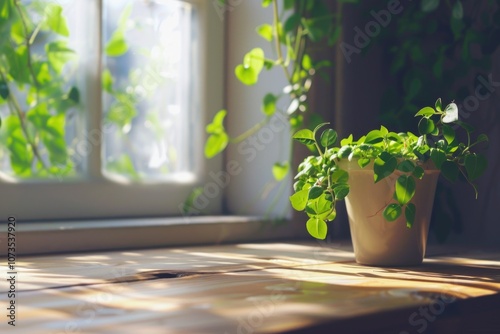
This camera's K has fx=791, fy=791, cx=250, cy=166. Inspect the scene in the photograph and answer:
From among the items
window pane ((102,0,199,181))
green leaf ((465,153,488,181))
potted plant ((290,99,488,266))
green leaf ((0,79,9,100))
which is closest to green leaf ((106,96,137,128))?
window pane ((102,0,199,181))

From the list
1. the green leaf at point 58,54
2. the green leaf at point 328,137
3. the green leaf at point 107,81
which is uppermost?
the green leaf at point 58,54

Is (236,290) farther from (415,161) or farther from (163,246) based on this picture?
(163,246)

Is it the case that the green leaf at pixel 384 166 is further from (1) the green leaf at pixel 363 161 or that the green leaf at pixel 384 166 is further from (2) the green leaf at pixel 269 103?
(2) the green leaf at pixel 269 103

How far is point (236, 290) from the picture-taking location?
0.99 m

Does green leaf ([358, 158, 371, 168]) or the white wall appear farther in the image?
the white wall

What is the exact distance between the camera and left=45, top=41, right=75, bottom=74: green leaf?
1578mm

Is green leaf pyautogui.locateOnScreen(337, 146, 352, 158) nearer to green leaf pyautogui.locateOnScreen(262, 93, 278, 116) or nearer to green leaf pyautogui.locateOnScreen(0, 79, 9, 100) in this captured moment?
green leaf pyautogui.locateOnScreen(262, 93, 278, 116)

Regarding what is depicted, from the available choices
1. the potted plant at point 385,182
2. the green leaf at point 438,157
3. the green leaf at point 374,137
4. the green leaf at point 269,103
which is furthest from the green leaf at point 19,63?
the green leaf at point 438,157

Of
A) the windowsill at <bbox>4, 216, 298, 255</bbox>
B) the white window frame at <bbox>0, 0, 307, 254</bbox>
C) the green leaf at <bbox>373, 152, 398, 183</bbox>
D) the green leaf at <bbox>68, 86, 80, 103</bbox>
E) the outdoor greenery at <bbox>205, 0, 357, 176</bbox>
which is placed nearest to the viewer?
the green leaf at <bbox>373, 152, 398, 183</bbox>

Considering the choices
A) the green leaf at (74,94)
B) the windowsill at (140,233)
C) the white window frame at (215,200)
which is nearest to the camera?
the windowsill at (140,233)

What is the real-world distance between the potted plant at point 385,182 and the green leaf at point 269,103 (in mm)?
468

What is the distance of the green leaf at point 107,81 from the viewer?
1.67 metres

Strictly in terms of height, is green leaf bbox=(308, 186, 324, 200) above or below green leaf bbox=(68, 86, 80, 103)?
below

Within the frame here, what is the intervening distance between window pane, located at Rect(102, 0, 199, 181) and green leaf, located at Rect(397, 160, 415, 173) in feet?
2.26
